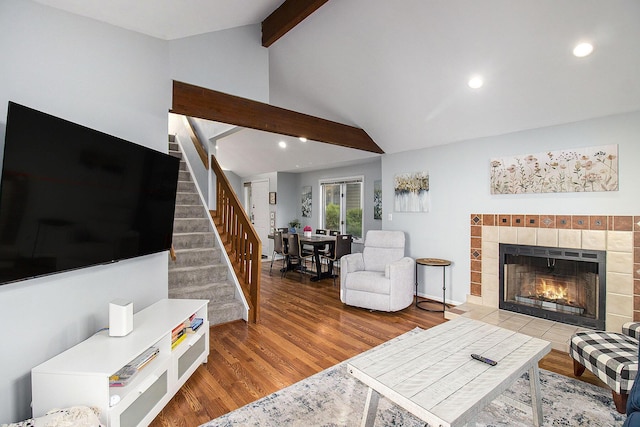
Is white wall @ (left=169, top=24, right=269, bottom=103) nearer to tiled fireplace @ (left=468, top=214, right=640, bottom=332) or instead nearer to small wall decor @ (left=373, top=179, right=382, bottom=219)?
tiled fireplace @ (left=468, top=214, right=640, bottom=332)

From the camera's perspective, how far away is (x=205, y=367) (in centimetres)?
262

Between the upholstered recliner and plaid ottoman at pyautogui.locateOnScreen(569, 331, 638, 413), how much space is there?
1.80 meters

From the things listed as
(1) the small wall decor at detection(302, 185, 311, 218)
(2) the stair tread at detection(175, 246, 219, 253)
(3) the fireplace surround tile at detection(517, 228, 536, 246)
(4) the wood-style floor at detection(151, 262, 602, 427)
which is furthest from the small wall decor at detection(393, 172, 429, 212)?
(1) the small wall decor at detection(302, 185, 311, 218)

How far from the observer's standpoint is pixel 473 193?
4004 millimetres

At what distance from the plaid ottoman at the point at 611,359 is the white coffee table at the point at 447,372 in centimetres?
43

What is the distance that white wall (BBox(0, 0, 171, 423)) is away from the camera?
1.63 meters

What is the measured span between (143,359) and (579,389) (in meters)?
3.10

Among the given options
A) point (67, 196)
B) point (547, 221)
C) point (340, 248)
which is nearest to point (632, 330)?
point (547, 221)

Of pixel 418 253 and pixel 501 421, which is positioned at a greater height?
pixel 418 253

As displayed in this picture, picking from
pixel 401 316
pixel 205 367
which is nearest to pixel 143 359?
pixel 205 367

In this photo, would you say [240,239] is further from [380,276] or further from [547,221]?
[547,221]

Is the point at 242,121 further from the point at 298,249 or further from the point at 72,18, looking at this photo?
the point at 298,249

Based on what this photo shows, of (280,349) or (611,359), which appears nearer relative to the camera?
(611,359)

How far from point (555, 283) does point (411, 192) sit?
2.08 meters
